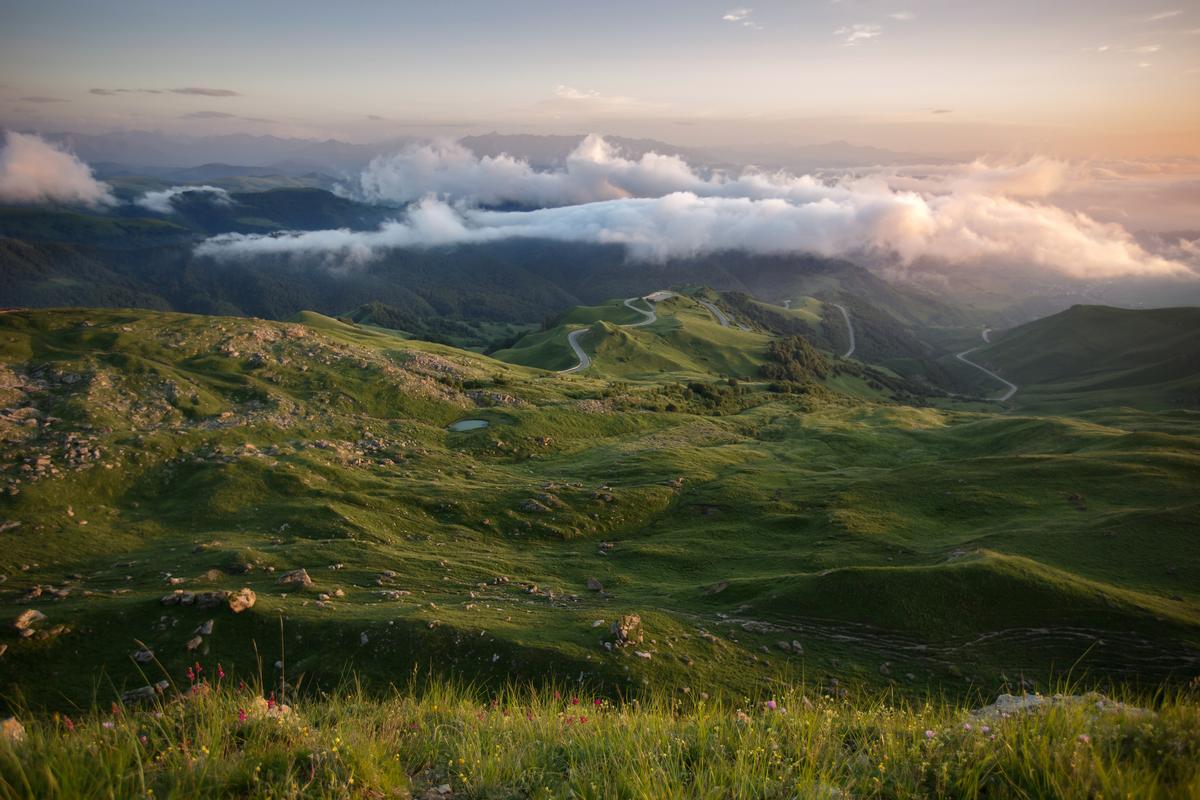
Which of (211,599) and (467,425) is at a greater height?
(211,599)

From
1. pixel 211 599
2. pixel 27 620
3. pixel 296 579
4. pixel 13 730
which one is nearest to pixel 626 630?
pixel 296 579

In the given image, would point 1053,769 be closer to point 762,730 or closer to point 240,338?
point 762,730

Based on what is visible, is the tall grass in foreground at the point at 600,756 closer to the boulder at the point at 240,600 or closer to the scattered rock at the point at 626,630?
the scattered rock at the point at 626,630

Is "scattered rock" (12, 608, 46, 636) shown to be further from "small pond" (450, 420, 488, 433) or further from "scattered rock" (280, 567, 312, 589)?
"small pond" (450, 420, 488, 433)

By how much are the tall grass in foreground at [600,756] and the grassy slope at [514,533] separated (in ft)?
41.9

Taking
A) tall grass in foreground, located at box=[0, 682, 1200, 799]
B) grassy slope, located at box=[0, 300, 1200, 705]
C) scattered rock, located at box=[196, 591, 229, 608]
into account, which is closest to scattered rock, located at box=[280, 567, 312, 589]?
grassy slope, located at box=[0, 300, 1200, 705]

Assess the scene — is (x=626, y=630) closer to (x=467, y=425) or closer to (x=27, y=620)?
(x=27, y=620)

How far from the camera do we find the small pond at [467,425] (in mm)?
81938

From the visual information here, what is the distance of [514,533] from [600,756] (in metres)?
49.1

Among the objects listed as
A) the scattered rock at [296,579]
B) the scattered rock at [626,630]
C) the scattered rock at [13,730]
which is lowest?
the scattered rock at [296,579]

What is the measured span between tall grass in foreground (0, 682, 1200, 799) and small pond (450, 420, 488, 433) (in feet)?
244

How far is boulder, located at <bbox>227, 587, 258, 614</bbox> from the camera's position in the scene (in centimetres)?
3238

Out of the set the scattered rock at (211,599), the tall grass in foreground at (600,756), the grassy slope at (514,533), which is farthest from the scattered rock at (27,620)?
the tall grass in foreground at (600,756)

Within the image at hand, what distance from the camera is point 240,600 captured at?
32.6 meters
